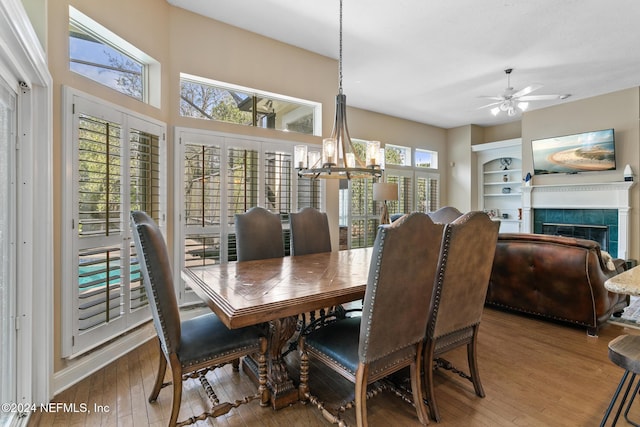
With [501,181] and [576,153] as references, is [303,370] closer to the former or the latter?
[576,153]

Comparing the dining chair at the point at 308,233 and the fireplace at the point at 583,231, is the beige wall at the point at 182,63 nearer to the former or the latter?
the dining chair at the point at 308,233

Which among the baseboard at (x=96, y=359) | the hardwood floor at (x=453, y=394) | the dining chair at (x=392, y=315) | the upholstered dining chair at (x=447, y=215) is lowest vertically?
the hardwood floor at (x=453, y=394)

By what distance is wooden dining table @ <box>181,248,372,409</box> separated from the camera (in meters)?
1.59

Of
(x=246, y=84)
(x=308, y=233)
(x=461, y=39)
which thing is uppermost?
(x=461, y=39)

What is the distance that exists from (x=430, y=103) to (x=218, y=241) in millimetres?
4766

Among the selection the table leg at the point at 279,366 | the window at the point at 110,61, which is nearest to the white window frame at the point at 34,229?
the window at the point at 110,61

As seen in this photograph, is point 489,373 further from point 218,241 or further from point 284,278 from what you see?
point 218,241

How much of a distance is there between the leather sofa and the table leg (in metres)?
2.63

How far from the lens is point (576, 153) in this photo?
5.76 metres

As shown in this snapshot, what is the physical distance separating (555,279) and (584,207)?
3.65 metres

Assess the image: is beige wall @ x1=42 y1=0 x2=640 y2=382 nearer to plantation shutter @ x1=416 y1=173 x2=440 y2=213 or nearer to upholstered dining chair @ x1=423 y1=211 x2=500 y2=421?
plantation shutter @ x1=416 y1=173 x2=440 y2=213

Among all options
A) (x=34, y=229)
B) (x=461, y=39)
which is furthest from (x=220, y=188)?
(x=461, y=39)

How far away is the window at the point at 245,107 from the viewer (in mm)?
3504

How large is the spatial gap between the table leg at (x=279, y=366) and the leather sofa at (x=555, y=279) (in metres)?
2.63
